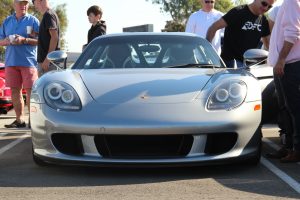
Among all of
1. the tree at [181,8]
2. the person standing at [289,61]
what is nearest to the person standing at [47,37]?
the person standing at [289,61]

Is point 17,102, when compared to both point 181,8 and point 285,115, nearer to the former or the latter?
point 285,115

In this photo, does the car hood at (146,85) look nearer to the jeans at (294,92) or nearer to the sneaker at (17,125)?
the jeans at (294,92)

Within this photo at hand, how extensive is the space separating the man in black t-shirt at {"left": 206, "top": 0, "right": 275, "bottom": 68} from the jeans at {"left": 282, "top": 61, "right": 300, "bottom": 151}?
62.2 inches

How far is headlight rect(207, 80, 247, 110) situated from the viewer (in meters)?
4.48

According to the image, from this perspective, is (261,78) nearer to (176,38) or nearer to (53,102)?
(176,38)

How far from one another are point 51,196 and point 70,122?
2.18ft

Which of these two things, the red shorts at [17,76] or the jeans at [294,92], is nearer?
the jeans at [294,92]

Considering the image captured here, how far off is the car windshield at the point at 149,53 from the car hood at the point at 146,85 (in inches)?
18.1

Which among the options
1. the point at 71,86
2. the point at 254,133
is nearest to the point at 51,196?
the point at 71,86

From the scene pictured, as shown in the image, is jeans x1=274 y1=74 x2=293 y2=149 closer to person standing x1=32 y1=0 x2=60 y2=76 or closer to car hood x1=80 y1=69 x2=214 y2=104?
car hood x1=80 y1=69 x2=214 y2=104

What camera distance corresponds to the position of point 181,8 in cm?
6525

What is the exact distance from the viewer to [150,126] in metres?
4.26

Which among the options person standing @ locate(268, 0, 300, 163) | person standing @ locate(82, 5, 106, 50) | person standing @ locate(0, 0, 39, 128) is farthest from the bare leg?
person standing @ locate(268, 0, 300, 163)

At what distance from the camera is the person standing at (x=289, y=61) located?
4.88 metres
